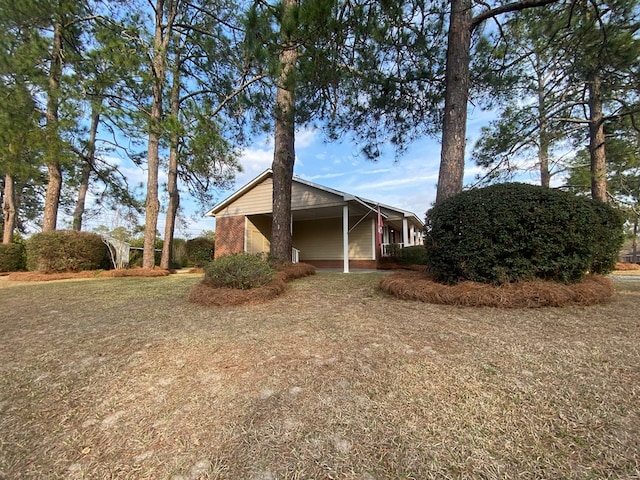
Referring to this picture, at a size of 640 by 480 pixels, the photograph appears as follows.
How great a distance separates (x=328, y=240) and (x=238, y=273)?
9872mm

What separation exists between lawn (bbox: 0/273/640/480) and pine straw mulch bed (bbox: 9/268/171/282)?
22.0ft

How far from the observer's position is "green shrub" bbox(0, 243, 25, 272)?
11.0m

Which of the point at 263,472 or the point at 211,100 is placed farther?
the point at 211,100

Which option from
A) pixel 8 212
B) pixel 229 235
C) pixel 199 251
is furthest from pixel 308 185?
pixel 8 212

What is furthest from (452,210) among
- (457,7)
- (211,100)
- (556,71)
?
(556,71)

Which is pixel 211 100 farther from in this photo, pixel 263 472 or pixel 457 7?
pixel 263 472

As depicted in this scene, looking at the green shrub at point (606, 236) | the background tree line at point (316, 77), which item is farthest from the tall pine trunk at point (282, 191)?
the green shrub at point (606, 236)

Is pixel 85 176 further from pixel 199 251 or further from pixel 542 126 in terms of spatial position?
pixel 542 126

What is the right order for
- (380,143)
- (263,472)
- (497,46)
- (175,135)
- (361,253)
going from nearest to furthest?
(263,472), (175,135), (497,46), (380,143), (361,253)

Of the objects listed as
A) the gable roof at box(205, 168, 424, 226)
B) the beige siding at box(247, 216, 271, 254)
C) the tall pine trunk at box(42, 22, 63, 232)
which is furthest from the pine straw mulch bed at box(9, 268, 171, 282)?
the gable roof at box(205, 168, 424, 226)

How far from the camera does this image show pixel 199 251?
47.3 feet

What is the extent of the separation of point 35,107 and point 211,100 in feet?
20.2

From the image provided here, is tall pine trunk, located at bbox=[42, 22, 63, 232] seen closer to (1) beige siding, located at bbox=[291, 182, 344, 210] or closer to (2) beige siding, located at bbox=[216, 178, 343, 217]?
(2) beige siding, located at bbox=[216, 178, 343, 217]

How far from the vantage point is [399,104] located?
7.08m
